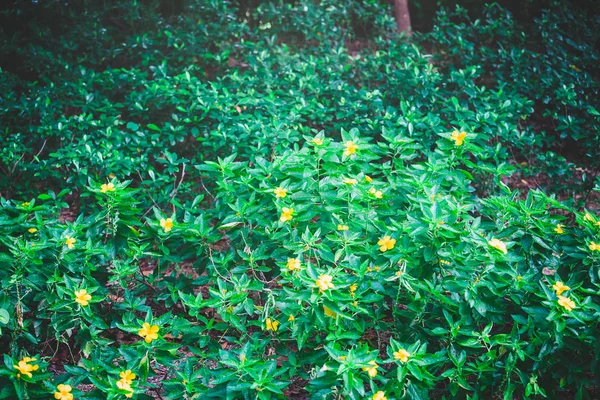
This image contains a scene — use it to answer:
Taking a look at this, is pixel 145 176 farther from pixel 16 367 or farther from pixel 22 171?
pixel 16 367

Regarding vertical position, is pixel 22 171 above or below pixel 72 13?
below

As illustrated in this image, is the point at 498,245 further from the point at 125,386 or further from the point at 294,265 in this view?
the point at 125,386

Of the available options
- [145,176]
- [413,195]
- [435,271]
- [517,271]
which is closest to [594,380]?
[517,271]

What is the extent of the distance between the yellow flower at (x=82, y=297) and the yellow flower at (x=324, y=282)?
39.4 inches

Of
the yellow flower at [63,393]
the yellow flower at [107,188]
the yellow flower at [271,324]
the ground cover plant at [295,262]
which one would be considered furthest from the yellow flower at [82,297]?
the yellow flower at [271,324]

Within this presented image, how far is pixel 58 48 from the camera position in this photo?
5.61 meters

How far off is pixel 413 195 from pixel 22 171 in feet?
9.62

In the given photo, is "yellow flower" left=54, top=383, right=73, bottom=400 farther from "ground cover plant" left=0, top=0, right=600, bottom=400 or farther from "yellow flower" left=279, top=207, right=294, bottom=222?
"yellow flower" left=279, top=207, right=294, bottom=222

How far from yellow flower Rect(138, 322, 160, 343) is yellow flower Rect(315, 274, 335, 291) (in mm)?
687

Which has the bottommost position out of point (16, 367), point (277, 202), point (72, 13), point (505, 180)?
point (505, 180)

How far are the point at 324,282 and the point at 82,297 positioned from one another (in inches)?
41.4

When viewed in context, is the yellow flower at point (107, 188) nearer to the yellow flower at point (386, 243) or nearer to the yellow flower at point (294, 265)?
the yellow flower at point (294, 265)

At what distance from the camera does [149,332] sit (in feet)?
7.68

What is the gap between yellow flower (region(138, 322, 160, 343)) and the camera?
2325 mm
